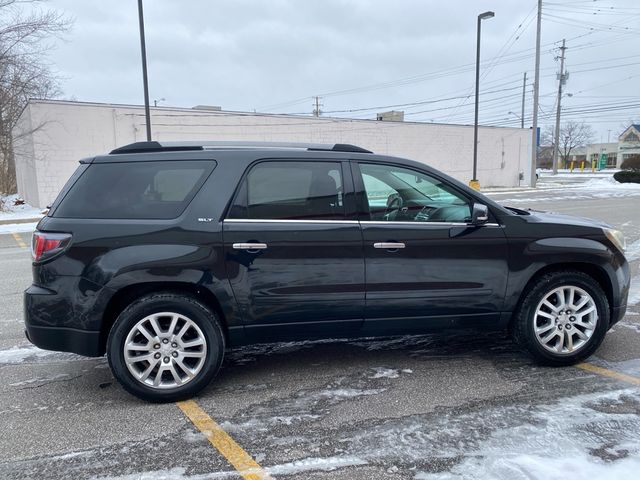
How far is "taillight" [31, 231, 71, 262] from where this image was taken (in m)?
3.50

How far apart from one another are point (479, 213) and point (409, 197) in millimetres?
556

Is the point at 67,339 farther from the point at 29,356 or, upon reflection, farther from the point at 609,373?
the point at 609,373

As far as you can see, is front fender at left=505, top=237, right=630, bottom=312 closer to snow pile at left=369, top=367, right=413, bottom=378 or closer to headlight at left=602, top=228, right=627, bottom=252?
headlight at left=602, top=228, right=627, bottom=252

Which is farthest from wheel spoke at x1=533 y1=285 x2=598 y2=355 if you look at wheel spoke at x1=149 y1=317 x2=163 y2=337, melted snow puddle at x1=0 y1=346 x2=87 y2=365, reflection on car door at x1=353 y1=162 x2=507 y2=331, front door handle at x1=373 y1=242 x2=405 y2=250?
melted snow puddle at x1=0 y1=346 x2=87 y2=365

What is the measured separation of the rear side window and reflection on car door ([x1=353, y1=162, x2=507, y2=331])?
1262 mm

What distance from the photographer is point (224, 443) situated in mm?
3082

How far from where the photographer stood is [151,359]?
356cm

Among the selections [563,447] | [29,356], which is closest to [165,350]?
[29,356]

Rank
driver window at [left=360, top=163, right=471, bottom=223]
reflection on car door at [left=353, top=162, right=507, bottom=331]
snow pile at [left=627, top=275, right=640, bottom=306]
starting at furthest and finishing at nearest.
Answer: snow pile at [left=627, top=275, right=640, bottom=306] < driver window at [left=360, top=163, right=471, bottom=223] < reflection on car door at [left=353, top=162, right=507, bottom=331]

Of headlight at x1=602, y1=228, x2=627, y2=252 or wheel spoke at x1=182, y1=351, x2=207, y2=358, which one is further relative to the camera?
headlight at x1=602, y1=228, x2=627, y2=252

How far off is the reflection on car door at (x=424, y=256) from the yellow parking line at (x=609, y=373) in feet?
2.90

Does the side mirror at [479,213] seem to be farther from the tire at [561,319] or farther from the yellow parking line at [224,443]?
the yellow parking line at [224,443]

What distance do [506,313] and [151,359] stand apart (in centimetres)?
270

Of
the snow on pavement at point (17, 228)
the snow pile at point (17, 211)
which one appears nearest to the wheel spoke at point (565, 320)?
the snow on pavement at point (17, 228)
